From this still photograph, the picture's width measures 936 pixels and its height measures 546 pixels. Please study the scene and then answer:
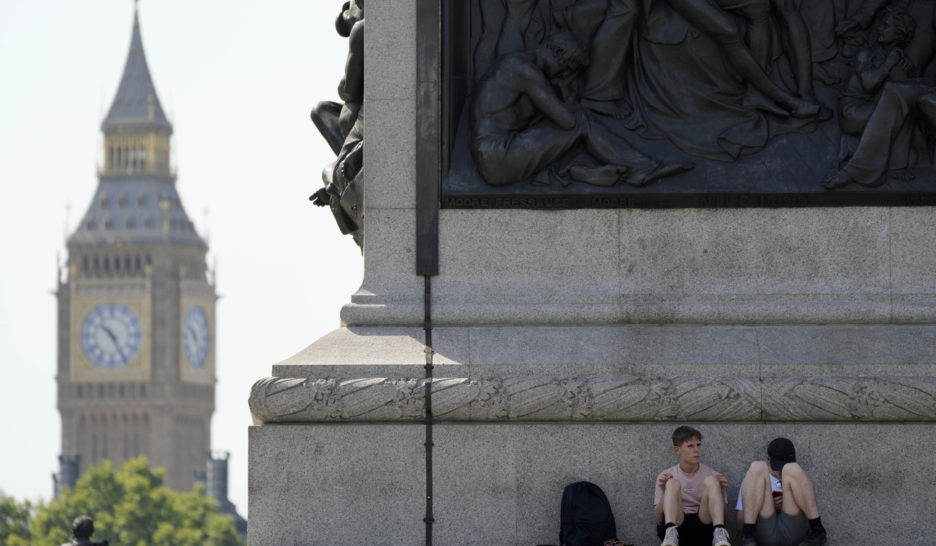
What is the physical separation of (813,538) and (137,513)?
128106mm

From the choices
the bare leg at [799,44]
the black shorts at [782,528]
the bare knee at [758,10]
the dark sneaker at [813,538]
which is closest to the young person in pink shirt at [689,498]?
the black shorts at [782,528]

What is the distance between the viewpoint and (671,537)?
14133 millimetres

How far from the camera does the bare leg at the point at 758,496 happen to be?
14320 millimetres

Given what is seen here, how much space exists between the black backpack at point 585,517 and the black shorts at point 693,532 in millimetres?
306

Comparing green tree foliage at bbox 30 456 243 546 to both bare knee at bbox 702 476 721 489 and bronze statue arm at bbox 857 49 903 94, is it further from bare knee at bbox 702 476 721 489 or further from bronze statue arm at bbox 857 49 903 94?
bare knee at bbox 702 476 721 489

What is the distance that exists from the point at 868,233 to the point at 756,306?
834 mm

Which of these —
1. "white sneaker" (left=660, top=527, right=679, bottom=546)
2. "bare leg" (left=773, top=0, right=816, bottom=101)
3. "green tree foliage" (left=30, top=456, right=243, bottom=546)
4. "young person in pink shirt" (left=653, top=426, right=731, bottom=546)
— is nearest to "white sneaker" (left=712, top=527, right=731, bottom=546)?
"young person in pink shirt" (left=653, top=426, right=731, bottom=546)

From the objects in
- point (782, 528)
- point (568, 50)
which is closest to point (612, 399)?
point (782, 528)

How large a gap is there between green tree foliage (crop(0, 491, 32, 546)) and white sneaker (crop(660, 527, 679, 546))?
118475 mm

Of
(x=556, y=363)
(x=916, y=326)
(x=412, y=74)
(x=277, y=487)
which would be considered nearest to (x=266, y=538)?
(x=277, y=487)

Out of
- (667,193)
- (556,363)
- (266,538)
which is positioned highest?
(667,193)

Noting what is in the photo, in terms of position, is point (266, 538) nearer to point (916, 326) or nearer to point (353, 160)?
point (353, 160)

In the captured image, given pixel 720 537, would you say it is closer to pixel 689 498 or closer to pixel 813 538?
pixel 689 498

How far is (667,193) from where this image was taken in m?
15.3
